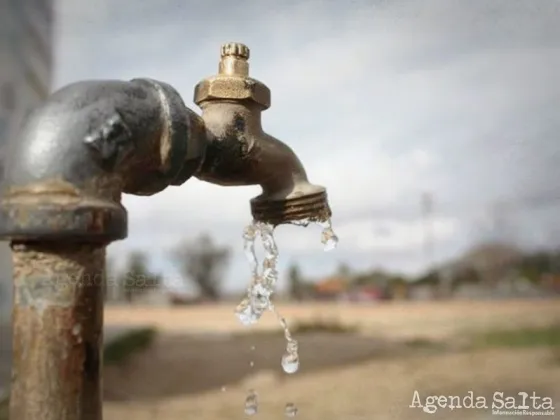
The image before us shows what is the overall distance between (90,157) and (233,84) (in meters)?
0.29

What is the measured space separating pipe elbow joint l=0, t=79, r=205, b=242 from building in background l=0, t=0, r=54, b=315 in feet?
6.67

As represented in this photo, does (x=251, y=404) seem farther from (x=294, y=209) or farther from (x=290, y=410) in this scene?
(x=294, y=209)

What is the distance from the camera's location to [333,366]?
3480mm

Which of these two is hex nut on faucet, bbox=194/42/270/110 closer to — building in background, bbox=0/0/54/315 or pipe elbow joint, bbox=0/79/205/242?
pipe elbow joint, bbox=0/79/205/242

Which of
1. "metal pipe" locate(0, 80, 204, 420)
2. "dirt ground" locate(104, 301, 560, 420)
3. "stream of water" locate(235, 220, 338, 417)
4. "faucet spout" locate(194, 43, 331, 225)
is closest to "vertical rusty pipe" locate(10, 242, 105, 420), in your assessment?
"metal pipe" locate(0, 80, 204, 420)

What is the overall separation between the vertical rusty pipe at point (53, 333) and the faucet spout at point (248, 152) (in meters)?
0.24

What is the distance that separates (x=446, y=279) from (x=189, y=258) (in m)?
1.65

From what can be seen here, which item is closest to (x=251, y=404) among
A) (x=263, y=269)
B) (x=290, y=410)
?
(x=290, y=410)

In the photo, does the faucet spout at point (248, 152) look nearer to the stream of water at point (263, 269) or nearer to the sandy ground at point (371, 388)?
the stream of water at point (263, 269)

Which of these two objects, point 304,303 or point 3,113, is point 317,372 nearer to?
point 304,303

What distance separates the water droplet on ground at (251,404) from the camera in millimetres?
2799

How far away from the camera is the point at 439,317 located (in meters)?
3.80

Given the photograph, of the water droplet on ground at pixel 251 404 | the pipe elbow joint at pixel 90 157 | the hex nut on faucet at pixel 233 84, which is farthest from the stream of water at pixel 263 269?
the water droplet on ground at pixel 251 404

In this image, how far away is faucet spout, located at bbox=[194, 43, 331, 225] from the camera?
0.78 metres
